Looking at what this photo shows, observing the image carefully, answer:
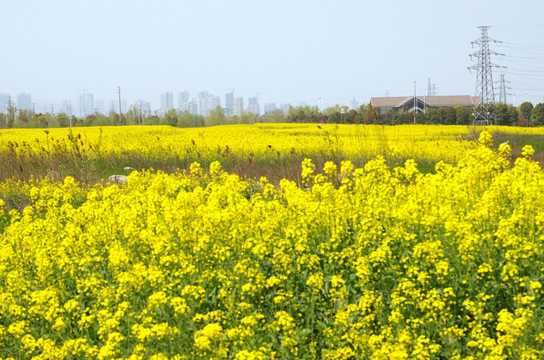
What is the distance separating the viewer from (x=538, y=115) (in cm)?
4884

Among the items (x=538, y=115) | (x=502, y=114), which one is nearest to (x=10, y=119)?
(x=502, y=114)

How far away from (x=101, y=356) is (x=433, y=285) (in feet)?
8.89

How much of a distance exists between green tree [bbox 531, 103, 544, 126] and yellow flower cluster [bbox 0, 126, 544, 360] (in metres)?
46.2

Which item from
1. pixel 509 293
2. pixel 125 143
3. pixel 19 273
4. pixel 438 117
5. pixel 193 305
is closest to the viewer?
pixel 509 293

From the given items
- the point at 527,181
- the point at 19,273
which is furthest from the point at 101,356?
the point at 527,181

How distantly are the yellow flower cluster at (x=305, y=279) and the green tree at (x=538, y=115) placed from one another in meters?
46.2

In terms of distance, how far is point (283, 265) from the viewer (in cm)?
505

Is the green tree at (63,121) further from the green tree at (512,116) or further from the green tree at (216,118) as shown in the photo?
the green tree at (512,116)

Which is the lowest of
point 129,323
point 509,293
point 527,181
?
point 129,323

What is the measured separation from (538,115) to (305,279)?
163 feet

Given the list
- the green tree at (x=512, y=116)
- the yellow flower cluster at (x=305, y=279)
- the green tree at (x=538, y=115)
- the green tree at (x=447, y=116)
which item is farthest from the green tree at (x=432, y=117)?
the yellow flower cluster at (x=305, y=279)

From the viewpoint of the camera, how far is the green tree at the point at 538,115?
48250 mm

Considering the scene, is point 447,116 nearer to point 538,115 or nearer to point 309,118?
point 538,115

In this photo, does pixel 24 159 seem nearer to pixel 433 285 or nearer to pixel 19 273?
pixel 19 273
